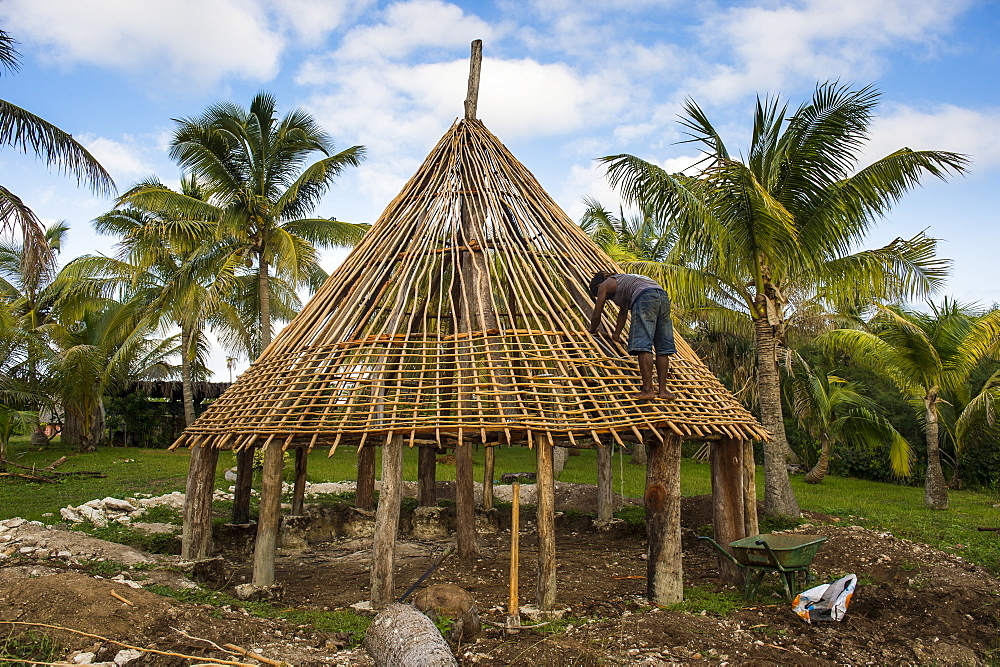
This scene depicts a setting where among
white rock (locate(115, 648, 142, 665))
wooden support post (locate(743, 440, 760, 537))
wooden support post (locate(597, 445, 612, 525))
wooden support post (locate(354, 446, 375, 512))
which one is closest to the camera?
white rock (locate(115, 648, 142, 665))

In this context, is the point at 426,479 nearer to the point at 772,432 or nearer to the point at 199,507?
the point at 199,507

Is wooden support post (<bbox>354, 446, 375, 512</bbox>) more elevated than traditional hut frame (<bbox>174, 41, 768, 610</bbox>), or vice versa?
traditional hut frame (<bbox>174, 41, 768, 610</bbox>)

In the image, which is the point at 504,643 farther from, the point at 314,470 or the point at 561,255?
the point at 314,470

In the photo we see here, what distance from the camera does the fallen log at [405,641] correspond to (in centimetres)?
462

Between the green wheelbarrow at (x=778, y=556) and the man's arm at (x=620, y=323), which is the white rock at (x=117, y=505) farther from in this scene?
the green wheelbarrow at (x=778, y=556)

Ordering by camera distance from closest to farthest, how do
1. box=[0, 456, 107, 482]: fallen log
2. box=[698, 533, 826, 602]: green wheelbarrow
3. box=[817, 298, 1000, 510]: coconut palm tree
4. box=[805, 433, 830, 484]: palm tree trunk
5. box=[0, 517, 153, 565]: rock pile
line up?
box=[698, 533, 826, 602]: green wheelbarrow < box=[0, 517, 153, 565]: rock pile < box=[817, 298, 1000, 510]: coconut palm tree < box=[0, 456, 107, 482]: fallen log < box=[805, 433, 830, 484]: palm tree trunk

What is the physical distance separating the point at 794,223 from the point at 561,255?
439 cm

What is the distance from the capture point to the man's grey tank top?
666cm

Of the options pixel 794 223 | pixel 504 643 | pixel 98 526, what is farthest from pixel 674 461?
pixel 98 526

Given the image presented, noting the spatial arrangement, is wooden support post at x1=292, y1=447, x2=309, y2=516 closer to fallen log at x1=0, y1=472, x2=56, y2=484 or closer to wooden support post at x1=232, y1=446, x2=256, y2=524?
wooden support post at x1=232, y1=446, x2=256, y2=524

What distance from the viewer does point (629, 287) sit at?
677 cm

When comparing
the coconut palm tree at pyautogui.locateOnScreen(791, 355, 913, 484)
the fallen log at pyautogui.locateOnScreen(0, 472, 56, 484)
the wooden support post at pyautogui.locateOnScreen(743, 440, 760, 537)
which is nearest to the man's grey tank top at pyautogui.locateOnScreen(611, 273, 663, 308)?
the wooden support post at pyautogui.locateOnScreen(743, 440, 760, 537)

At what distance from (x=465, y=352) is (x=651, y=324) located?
6.38 feet

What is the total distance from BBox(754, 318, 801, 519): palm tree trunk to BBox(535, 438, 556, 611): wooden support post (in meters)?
5.33
